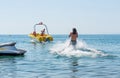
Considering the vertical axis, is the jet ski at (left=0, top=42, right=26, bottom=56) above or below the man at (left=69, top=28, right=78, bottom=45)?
below

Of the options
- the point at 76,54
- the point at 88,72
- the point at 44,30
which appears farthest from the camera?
the point at 44,30

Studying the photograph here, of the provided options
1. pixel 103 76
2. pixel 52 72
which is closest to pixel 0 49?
pixel 52 72

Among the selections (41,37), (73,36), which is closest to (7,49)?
(73,36)

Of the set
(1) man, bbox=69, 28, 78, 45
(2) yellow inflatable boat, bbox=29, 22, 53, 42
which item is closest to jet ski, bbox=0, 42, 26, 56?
(1) man, bbox=69, 28, 78, 45

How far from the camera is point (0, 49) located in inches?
1147

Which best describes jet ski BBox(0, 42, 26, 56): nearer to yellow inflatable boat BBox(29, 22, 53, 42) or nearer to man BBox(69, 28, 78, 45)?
man BBox(69, 28, 78, 45)

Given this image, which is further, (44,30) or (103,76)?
(44,30)

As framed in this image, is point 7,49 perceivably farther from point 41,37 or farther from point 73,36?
point 41,37

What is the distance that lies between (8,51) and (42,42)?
3836cm

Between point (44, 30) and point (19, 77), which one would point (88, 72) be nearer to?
point (19, 77)

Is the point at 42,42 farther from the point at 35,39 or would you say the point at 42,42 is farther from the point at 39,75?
the point at 39,75

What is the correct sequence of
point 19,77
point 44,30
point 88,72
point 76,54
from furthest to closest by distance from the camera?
point 44,30
point 76,54
point 88,72
point 19,77

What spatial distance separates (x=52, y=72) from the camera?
18.4 m

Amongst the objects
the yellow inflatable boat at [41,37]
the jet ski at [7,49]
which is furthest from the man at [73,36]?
the yellow inflatable boat at [41,37]
